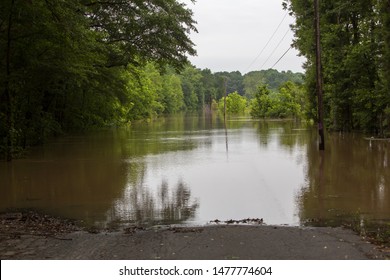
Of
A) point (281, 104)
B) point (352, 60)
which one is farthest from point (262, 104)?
point (352, 60)

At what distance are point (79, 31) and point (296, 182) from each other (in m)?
9.28

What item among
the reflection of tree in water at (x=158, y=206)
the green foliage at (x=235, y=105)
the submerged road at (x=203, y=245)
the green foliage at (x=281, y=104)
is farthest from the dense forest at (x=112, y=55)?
the green foliage at (x=235, y=105)

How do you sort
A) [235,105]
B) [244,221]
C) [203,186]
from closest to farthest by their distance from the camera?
[244,221] → [203,186] → [235,105]

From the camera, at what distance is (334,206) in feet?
35.0

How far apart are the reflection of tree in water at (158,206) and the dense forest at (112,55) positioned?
6.68m

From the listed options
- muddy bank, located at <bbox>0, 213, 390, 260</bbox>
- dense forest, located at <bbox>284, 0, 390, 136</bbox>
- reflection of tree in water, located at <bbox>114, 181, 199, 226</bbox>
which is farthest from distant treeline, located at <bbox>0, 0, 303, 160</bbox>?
dense forest, located at <bbox>284, 0, 390, 136</bbox>

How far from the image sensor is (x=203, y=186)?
539 inches

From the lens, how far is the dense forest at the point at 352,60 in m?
26.6

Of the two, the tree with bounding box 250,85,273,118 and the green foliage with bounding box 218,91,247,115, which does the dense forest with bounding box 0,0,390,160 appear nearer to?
the tree with bounding box 250,85,273,118

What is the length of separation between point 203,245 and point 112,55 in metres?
26.0

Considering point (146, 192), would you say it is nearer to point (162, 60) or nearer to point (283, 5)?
point (162, 60)

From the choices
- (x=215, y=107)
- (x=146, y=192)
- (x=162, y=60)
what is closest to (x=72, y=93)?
(x=162, y=60)

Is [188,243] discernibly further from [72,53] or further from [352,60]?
[352,60]

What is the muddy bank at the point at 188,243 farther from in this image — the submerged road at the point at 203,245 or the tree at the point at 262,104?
the tree at the point at 262,104
